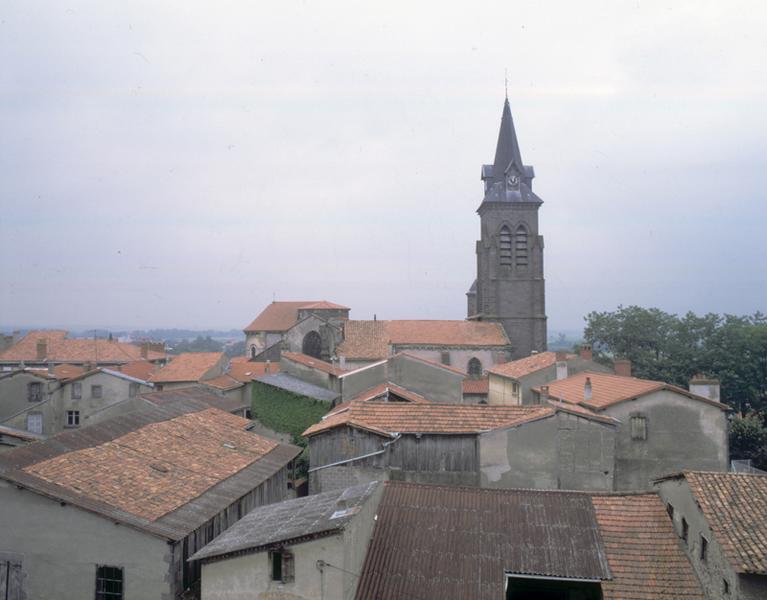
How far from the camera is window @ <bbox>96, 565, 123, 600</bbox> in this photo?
16.3 meters

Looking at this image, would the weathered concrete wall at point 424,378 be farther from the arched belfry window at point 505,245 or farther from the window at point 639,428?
the arched belfry window at point 505,245

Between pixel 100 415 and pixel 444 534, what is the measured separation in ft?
69.4

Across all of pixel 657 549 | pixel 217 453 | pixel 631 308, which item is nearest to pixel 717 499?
pixel 657 549

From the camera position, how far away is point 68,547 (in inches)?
651

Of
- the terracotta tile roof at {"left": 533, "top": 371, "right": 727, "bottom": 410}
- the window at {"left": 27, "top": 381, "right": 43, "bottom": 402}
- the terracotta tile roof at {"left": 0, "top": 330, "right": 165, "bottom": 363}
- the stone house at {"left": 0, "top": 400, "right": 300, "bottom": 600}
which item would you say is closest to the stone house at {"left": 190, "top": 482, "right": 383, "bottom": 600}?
the stone house at {"left": 0, "top": 400, "right": 300, "bottom": 600}

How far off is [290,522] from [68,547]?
553cm

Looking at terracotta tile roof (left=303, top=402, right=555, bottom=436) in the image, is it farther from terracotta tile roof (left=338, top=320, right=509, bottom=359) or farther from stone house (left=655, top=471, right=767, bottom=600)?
terracotta tile roof (left=338, top=320, right=509, bottom=359)

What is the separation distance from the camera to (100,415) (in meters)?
32.4

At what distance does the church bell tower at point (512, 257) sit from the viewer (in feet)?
196

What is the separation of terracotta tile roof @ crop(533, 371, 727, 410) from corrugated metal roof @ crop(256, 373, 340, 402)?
1192cm

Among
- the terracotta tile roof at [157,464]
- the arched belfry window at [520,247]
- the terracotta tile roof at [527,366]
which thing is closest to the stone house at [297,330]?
the terracotta tile roof at [527,366]

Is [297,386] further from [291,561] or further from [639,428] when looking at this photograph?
[291,561]

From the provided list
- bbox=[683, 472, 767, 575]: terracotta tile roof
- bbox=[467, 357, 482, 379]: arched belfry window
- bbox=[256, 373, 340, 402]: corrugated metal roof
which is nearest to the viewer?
bbox=[683, 472, 767, 575]: terracotta tile roof

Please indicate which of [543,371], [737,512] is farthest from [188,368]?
[737,512]
